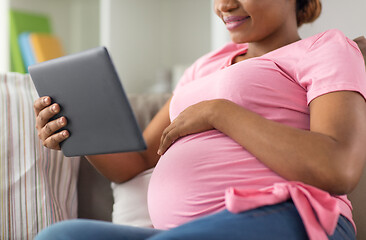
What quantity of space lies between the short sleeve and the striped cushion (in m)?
0.69

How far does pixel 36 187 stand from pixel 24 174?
0.15 feet

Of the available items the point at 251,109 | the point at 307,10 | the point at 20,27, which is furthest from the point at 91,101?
the point at 20,27

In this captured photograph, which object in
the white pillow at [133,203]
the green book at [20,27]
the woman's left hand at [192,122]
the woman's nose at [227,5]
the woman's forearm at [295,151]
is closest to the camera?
the woman's forearm at [295,151]

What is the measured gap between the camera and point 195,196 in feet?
2.96

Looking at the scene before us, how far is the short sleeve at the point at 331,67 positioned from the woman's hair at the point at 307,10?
23 centimetres

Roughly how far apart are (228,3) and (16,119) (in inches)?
24.3

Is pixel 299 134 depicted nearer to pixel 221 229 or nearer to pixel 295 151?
pixel 295 151

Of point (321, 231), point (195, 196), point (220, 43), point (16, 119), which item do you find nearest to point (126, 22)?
point (220, 43)

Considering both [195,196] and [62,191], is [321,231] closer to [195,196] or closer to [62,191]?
[195,196]

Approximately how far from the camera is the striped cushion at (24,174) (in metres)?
1.22

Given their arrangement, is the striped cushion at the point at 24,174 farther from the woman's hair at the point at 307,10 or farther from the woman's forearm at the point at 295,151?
the woman's hair at the point at 307,10

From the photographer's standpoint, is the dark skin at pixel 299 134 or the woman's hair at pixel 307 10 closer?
the dark skin at pixel 299 134

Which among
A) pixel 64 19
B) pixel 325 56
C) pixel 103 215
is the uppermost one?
pixel 325 56

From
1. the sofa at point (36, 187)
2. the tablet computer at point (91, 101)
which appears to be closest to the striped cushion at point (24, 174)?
the sofa at point (36, 187)
